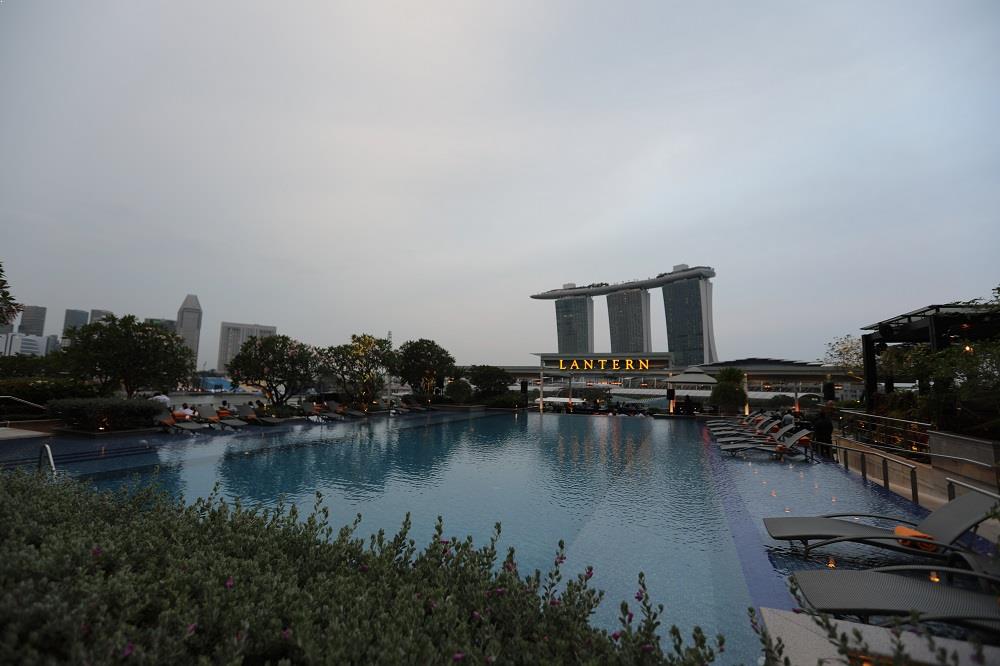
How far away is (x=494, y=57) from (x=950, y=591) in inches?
930

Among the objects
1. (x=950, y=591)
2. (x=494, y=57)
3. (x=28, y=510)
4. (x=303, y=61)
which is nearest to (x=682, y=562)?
(x=950, y=591)

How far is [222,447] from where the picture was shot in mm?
12914

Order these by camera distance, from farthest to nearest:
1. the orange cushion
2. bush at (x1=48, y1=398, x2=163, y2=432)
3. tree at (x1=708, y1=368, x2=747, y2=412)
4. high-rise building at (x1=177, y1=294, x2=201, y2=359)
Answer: high-rise building at (x1=177, y1=294, x2=201, y2=359) → tree at (x1=708, y1=368, x2=747, y2=412) → bush at (x1=48, y1=398, x2=163, y2=432) → the orange cushion

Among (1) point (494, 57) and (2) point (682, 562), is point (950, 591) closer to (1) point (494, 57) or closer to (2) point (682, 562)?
(2) point (682, 562)

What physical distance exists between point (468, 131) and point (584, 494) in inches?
969

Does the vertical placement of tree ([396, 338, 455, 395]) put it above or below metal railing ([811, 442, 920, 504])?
above

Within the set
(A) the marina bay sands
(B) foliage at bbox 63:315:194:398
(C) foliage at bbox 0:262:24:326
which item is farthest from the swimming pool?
(A) the marina bay sands

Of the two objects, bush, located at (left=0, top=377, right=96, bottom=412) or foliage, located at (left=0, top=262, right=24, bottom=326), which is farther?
bush, located at (left=0, top=377, right=96, bottom=412)

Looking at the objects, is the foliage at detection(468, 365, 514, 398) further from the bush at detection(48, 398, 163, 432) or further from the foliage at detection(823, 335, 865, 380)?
the foliage at detection(823, 335, 865, 380)

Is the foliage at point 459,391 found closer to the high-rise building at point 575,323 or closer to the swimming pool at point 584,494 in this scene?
the swimming pool at point 584,494

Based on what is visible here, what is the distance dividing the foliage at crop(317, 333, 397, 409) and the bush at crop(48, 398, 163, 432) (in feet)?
35.9

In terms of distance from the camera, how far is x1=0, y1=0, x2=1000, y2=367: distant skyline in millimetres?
16094

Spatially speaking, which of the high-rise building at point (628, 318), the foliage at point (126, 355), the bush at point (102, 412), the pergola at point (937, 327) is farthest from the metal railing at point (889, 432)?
the high-rise building at point (628, 318)

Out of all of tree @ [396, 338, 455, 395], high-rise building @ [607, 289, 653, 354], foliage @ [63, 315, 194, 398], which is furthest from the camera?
high-rise building @ [607, 289, 653, 354]
